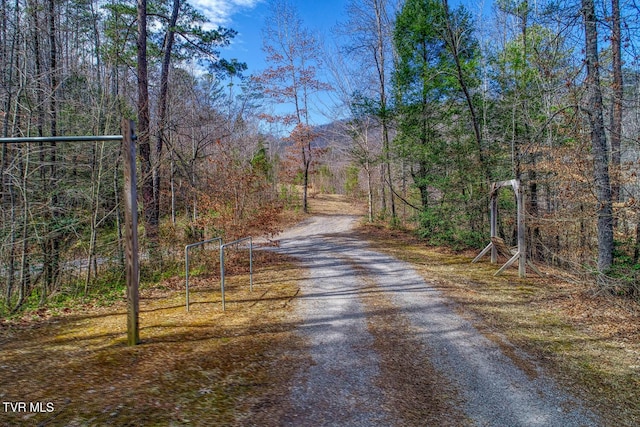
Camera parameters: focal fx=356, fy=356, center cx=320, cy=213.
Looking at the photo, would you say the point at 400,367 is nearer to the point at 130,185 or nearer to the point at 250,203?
the point at 130,185

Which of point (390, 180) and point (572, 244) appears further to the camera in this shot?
point (390, 180)

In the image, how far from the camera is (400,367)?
12.4 ft

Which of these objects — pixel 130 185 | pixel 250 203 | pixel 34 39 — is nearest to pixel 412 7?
pixel 250 203

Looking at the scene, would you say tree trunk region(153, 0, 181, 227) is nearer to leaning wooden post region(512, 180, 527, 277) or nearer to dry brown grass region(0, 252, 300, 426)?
dry brown grass region(0, 252, 300, 426)

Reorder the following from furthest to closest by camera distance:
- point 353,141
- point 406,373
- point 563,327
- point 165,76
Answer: point 353,141 → point 165,76 → point 563,327 → point 406,373

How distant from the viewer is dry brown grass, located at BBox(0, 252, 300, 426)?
2844 mm

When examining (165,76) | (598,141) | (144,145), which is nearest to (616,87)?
(598,141)

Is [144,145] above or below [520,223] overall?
above

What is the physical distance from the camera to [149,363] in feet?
12.2

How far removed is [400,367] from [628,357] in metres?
2.69

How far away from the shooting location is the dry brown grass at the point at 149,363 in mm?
2844

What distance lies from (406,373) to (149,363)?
267cm

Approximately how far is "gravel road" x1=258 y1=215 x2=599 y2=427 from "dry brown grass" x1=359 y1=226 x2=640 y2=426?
0.26 m

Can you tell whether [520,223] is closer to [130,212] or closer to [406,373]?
[406,373]
